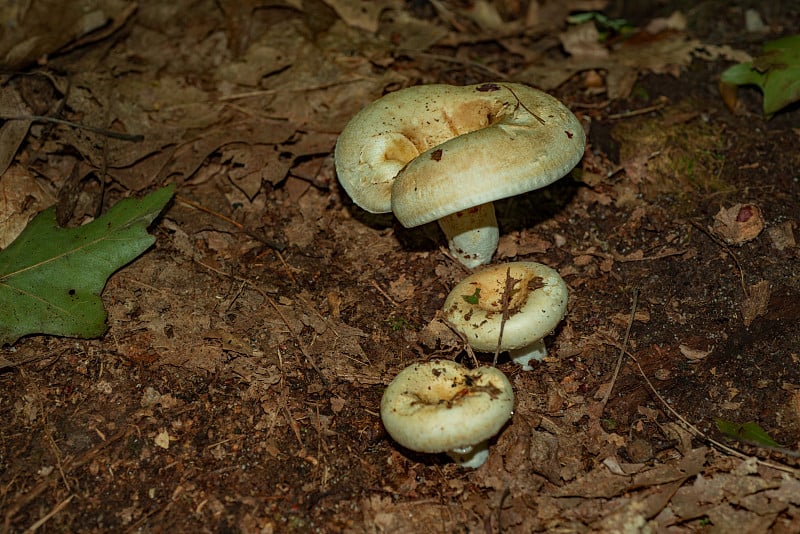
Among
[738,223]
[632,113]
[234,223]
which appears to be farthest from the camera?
[632,113]

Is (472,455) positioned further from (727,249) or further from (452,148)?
(727,249)

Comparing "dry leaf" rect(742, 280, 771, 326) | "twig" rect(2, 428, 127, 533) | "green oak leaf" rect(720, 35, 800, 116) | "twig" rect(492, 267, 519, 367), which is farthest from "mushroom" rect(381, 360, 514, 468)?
"green oak leaf" rect(720, 35, 800, 116)

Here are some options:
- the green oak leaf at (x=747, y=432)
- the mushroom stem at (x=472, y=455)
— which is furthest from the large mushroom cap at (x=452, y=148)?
the green oak leaf at (x=747, y=432)

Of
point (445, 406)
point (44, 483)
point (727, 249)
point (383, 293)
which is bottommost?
point (727, 249)

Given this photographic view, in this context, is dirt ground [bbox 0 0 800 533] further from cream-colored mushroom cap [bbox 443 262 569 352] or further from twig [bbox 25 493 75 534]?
cream-colored mushroom cap [bbox 443 262 569 352]

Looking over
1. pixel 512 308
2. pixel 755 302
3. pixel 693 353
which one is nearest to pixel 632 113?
pixel 755 302

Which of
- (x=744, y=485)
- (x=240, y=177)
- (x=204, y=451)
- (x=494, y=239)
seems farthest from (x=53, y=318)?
(x=744, y=485)
